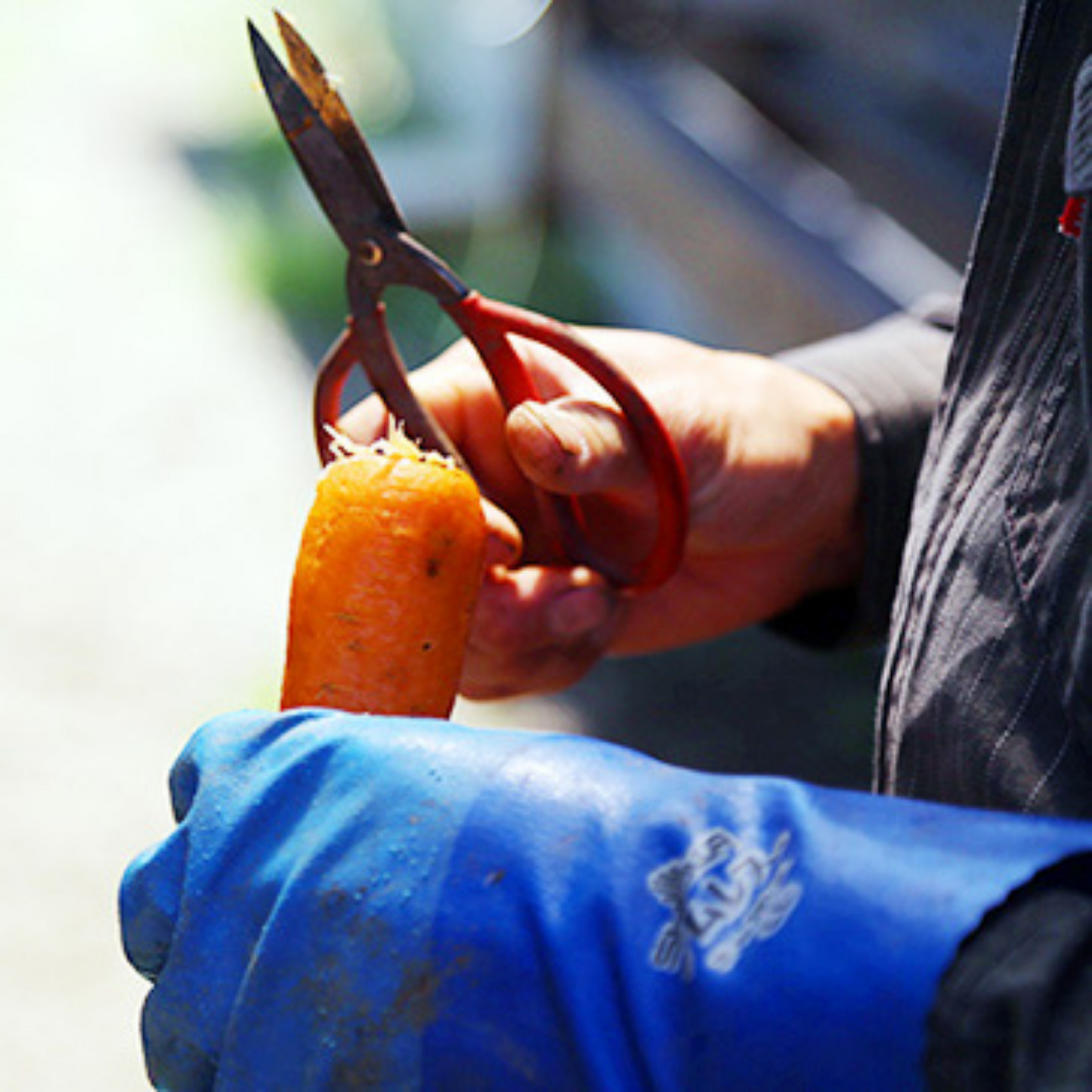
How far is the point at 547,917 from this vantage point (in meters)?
0.72

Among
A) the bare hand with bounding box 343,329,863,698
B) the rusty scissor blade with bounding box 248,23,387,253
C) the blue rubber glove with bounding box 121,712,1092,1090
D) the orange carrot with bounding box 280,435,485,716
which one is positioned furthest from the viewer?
the bare hand with bounding box 343,329,863,698

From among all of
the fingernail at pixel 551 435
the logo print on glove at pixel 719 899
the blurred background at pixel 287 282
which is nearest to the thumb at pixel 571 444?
the fingernail at pixel 551 435

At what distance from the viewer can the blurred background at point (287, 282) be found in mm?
2582

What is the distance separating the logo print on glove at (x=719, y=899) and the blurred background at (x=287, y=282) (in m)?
1.65

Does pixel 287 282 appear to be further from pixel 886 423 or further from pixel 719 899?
pixel 719 899

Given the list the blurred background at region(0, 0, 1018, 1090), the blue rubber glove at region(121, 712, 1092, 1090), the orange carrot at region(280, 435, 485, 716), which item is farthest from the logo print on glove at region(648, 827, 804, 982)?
the blurred background at region(0, 0, 1018, 1090)

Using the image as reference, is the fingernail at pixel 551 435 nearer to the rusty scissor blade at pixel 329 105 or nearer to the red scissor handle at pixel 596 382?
the red scissor handle at pixel 596 382

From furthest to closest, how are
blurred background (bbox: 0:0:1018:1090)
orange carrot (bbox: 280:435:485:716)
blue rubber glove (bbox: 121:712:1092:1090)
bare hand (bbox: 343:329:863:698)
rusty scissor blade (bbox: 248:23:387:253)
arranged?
blurred background (bbox: 0:0:1018:1090) → bare hand (bbox: 343:329:863:698) → rusty scissor blade (bbox: 248:23:387:253) → orange carrot (bbox: 280:435:485:716) → blue rubber glove (bbox: 121:712:1092:1090)

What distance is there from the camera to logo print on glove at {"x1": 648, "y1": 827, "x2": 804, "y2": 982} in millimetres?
693

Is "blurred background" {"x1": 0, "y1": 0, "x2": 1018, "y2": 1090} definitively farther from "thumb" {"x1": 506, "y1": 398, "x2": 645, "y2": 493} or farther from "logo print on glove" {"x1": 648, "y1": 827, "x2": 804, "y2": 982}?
"logo print on glove" {"x1": 648, "y1": 827, "x2": 804, "y2": 982}

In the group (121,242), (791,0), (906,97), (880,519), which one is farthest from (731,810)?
(121,242)

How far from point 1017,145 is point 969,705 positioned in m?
0.39

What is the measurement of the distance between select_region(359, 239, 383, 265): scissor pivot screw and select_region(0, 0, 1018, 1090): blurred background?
142 cm

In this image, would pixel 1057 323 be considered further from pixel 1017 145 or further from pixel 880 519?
pixel 880 519
